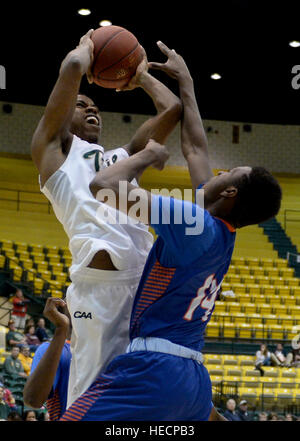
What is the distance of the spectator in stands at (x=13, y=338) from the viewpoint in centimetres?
1221

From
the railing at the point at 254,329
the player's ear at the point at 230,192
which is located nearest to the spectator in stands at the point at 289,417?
the railing at the point at 254,329

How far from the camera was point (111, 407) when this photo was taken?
297 cm

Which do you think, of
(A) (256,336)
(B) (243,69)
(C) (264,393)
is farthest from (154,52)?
(C) (264,393)

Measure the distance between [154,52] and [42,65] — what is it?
3.28 meters

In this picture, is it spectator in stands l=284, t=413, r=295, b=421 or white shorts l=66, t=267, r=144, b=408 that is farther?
spectator in stands l=284, t=413, r=295, b=421

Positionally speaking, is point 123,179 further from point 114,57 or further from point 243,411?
point 243,411

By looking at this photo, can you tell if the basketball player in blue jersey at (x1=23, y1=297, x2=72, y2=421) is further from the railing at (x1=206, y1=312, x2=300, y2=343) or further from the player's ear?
the railing at (x1=206, y1=312, x2=300, y2=343)

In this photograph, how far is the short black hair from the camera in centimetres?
312

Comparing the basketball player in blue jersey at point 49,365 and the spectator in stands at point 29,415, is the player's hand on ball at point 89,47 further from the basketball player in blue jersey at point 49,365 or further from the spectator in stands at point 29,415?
the spectator in stands at point 29,415

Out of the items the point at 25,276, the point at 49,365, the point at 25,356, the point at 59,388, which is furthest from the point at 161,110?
the point at 25,276

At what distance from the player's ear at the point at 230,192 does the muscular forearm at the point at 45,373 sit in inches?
39.5

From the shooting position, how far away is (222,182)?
10.4 ft

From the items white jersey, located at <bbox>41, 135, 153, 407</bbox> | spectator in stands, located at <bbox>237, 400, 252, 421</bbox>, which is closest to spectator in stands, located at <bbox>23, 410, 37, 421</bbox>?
spectator in stands, located at <bbox>237, 400, 252, 421</bbox>

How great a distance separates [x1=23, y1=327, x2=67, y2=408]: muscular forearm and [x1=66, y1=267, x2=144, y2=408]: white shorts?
0.24 feet
